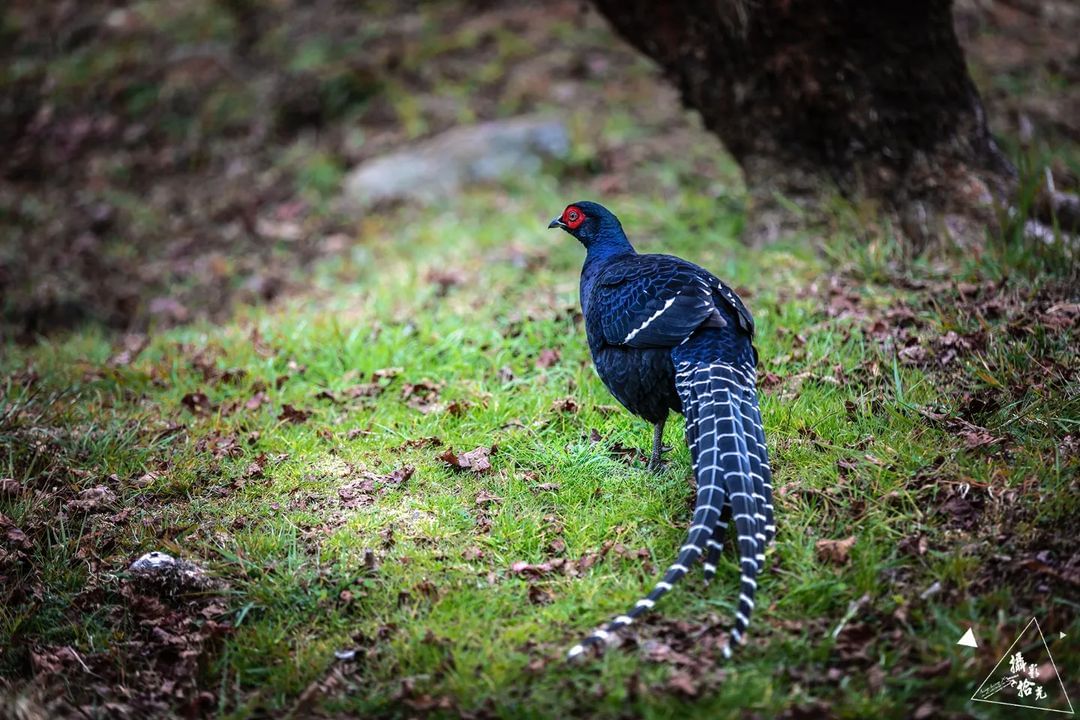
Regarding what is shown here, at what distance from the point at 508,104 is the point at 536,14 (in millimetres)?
2119

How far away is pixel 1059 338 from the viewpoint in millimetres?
5160

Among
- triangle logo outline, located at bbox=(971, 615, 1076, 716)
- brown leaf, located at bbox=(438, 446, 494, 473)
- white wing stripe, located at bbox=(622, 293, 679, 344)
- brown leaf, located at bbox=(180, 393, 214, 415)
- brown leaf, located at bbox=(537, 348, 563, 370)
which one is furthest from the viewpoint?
brown leaf, located at bbox=(537, 348, 563, 370)

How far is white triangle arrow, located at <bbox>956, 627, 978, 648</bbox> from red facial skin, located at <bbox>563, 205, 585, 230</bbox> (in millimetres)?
3154

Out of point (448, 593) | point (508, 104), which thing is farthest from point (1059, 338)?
point (508, 104)

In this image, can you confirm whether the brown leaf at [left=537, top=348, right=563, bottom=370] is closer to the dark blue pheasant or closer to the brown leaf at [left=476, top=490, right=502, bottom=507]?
the dark blue pheasant

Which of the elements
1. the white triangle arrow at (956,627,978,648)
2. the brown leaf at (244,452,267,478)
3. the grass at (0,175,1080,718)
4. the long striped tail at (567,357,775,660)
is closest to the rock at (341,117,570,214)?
the grass at (0,175,1080,718)

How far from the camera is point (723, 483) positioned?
12.9 ft

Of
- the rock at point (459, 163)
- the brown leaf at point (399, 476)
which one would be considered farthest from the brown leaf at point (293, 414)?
the rock at point (459, 163)

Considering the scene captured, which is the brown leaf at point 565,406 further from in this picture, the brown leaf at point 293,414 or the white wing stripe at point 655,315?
the brown leaf at point 293,414

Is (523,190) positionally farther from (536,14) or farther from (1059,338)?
(1059,338)

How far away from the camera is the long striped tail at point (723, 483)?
3.77 meters

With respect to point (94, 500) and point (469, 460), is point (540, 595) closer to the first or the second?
point (469, 460)

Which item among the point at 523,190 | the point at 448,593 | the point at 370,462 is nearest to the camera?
the point at 448,593

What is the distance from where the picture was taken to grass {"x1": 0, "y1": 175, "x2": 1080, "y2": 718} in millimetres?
3703
